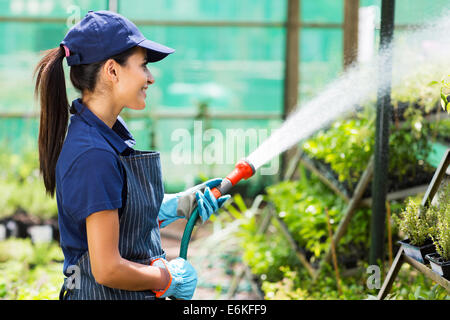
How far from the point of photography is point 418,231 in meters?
1.70

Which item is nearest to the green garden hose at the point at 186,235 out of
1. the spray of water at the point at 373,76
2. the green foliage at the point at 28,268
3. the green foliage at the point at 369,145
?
the spray of water at the point at 373,76

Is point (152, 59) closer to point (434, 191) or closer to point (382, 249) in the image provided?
point (434, 191)

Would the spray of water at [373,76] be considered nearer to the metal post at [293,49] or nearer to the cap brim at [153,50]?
the cap brim at [153,50]

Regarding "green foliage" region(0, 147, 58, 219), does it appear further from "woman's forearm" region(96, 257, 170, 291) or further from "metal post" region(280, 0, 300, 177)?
"woman's forearm" region(96, 257, 170, 291)

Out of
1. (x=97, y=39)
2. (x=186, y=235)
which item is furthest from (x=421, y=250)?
(x=97, y=39)

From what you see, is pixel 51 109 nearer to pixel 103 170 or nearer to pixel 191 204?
pixel 103 170

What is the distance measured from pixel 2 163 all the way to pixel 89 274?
335 cm

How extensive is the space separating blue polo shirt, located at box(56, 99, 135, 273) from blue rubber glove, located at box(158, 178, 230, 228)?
334 millimetres

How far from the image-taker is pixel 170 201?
5.90ft

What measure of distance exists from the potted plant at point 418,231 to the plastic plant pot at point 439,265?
0.05m

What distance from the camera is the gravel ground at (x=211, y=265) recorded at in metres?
3.12

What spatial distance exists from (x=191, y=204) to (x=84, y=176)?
531 millimetres

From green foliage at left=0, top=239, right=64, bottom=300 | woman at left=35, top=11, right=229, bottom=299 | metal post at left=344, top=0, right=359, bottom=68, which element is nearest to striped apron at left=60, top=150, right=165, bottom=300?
woman at left=35, top=11, right=229, bottom=299

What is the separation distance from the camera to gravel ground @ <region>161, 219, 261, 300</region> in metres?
3.12
